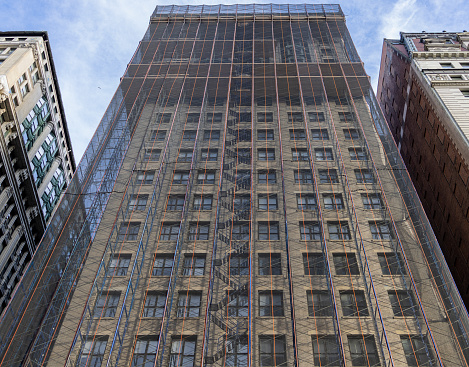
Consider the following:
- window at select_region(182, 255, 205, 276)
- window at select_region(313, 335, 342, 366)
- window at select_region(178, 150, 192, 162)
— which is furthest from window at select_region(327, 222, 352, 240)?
window at select_region(178, 150, 192, 162)

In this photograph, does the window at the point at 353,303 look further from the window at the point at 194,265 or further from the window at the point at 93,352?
the window at the point at 93,352

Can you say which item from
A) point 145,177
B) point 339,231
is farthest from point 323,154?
point 145,177

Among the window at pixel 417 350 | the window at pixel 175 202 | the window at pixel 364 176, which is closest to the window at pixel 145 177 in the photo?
the window at pixel 175 202

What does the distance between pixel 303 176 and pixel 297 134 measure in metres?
8.13

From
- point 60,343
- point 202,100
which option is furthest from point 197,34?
point 60,343

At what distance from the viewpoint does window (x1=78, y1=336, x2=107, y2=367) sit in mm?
31188

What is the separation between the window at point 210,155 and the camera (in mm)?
49094

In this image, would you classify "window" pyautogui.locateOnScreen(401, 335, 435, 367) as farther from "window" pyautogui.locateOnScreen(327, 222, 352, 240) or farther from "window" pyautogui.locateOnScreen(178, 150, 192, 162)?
"window" pyautogui.locateOnScreen(178, 150, 192, 162)

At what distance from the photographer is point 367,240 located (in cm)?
3912

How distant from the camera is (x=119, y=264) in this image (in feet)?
125

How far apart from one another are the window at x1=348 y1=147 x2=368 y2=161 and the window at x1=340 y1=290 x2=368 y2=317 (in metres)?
17.2

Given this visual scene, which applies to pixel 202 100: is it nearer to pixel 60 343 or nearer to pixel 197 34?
pixel 197 34

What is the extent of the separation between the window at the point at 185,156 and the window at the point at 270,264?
49.9 ft

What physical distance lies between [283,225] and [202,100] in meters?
22.5
